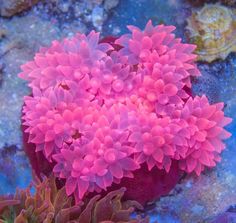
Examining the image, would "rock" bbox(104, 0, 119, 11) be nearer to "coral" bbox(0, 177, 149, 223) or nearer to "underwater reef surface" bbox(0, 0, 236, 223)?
"underwater reef surface" bbox(0, 0, 236, 223)

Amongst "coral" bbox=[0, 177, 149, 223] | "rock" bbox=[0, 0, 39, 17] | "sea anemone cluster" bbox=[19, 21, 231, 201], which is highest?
"rock" bbox=[0, 0, 39, 17]

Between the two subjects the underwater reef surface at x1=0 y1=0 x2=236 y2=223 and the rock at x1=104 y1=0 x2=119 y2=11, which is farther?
the rock at x1=104 y1=0 x2=119 y2=11

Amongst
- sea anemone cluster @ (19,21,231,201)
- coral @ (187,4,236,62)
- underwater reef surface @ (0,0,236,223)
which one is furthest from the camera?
coral @ (187,4,236,62)

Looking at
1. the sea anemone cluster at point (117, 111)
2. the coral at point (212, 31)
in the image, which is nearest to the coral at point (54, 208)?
the sea anemone cluster at point (117, 111)

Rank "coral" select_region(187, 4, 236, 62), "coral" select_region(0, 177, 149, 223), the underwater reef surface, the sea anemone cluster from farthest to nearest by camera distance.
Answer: "coral" select_region(187, 4, 236, 62) → the underwater reef surface → the sea anemone cluster → "coral" select_region(0, 177, 149, 223)

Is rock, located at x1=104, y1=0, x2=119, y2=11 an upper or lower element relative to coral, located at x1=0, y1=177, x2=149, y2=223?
upper

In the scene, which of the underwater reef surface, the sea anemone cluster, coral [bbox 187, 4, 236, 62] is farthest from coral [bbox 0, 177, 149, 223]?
coral [bbox 187, 4, 236, 62]

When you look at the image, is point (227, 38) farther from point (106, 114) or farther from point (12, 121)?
point (12, 121)
